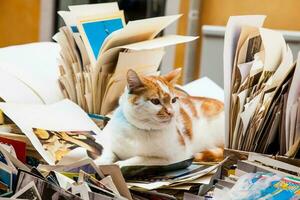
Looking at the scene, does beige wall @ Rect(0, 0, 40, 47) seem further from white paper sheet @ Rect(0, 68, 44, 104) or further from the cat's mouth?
the cat's mouth

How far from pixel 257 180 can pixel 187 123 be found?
288mm

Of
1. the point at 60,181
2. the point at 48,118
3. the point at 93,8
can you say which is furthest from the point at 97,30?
the point at 60,181

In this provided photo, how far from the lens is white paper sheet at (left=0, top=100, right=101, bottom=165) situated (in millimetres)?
816

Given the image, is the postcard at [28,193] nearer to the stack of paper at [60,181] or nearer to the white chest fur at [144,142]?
the stack of paper at [60,181]

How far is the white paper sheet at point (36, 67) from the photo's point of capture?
109cm

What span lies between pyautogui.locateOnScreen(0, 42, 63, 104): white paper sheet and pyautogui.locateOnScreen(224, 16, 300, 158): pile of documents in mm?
436

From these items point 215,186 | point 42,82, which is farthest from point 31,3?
point 215,186

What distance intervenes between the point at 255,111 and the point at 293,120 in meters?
0.06

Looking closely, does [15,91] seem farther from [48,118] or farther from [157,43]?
[157,43]

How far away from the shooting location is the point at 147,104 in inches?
33.0

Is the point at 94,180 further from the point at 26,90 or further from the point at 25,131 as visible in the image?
the point at 26,90

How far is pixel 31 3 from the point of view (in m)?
3.17

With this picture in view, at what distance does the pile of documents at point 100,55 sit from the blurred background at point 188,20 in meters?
1.93

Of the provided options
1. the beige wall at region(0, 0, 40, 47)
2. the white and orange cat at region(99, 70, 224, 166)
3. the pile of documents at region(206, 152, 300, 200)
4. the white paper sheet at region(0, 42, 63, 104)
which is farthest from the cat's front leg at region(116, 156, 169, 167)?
the beige wall at region(0, 0, 40, 47)
